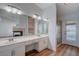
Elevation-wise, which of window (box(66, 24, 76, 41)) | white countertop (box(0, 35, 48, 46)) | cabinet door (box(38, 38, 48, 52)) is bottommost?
cabinet door (box(38, 38, 48, 52))

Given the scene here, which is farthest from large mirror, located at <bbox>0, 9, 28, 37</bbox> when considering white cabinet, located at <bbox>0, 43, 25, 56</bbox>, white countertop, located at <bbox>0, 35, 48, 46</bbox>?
white cabinet, located at <bbox>0, 43, 25, 56</bbox>

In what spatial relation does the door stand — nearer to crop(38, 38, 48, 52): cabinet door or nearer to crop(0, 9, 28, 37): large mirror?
crop(38, 38, 48, 52): cabinet door

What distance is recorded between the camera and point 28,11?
6.35 feet

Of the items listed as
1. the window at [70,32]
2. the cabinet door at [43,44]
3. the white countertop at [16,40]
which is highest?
the window at [70,32]

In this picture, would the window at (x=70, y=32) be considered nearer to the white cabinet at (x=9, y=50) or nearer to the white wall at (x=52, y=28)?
the white wall at (x=52, y=28)

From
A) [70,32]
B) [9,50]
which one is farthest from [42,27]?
[9,50]

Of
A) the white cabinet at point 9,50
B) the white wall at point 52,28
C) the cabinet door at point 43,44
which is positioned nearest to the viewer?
the white cabinet at point 9,50

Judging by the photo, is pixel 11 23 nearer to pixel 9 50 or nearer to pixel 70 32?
pixel 9 50

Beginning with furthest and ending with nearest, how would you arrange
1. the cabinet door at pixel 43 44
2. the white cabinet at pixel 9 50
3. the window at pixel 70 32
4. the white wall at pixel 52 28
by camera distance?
1. the cabinet door at pixel 43 44
2. the white wall at pixel 52 28
3. the window at pixel 70 32
4. the white cabinet at pixel 9 50

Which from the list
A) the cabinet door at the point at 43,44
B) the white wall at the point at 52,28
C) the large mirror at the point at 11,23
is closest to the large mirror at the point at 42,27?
the white wall at the point at 52,28

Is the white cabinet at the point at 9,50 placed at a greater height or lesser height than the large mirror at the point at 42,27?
lesser

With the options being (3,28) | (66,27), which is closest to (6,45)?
(3,28)

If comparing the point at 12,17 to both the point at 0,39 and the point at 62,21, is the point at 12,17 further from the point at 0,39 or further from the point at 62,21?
the point at 62,21

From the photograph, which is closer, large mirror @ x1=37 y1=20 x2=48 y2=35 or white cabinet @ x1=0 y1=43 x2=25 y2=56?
white cabinet @ x1=0 y1=43 x2=25 y2=56
